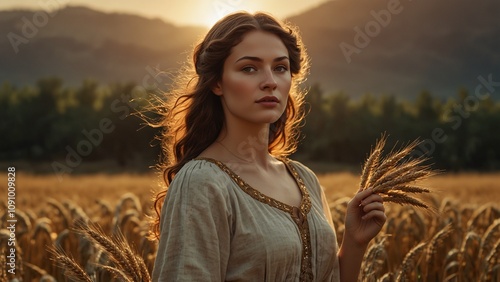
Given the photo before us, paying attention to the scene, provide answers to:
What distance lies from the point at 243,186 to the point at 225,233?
0.78 feet

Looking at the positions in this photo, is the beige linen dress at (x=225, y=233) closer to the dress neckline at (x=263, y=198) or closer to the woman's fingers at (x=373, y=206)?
the dress neckline at (x=263, y=198)

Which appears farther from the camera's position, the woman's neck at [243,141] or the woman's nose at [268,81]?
the woman's neck at [243,141]

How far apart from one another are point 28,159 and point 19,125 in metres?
3.68

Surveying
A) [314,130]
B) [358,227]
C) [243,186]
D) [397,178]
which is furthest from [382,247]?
[314,130]

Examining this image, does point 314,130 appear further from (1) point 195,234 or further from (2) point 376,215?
(1) point 195,234

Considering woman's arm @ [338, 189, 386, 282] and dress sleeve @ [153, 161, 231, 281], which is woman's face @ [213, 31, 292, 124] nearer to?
dress sleeve @ [153, 161, 231, 281]

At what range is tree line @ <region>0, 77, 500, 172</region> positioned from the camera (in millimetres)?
70812

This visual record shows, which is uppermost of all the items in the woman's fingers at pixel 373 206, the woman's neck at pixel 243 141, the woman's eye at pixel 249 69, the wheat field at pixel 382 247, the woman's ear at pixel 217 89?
the woman's eye at pixel 249 69

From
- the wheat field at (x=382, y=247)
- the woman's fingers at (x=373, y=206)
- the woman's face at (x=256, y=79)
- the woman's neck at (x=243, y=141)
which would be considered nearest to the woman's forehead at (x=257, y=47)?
the woman's face at (x=256, y=79)

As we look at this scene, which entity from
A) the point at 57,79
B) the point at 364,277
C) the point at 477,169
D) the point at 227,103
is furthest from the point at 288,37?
the point at 57,79

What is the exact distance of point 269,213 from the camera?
8.98ft

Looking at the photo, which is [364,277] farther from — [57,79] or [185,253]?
[57,79]

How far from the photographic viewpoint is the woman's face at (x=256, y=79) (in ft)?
9.10

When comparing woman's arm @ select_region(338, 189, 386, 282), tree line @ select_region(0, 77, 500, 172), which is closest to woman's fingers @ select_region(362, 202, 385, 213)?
woman's arm @ select_region(338, 189, 386, 282)
